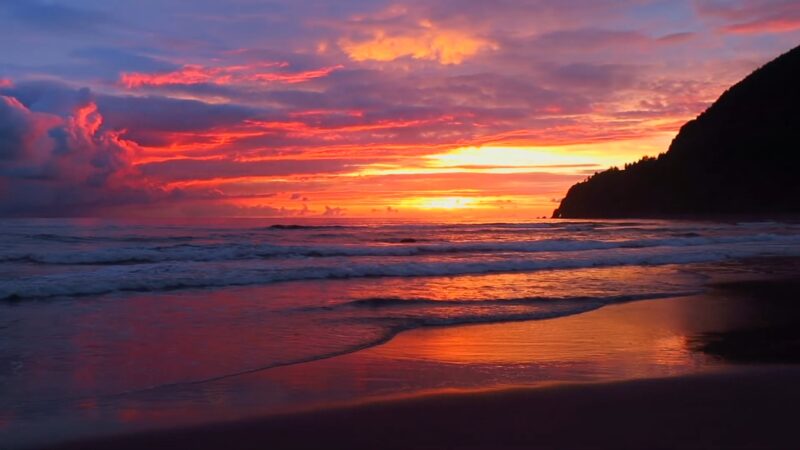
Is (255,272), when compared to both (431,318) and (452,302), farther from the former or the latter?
(431,318)

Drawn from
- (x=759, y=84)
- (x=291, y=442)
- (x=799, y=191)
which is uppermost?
(x=759, y=84)

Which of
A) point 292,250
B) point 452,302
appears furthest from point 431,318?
point 292,250

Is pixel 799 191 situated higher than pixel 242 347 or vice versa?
pixel 799 191

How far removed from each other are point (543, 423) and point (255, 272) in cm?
1240

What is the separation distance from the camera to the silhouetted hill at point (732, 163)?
65375 millimetres

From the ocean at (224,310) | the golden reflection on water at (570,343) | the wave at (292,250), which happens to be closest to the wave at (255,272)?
the ocean at (224,310)

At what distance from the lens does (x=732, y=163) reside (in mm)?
68062

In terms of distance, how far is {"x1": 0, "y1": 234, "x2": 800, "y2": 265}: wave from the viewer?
2139 cm

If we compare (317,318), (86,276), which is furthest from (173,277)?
(317,318)

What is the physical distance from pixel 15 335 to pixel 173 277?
6397mm

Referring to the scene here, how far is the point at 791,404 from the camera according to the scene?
5.41 meters

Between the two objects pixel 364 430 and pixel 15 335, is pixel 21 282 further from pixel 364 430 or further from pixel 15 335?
pixel 364 430

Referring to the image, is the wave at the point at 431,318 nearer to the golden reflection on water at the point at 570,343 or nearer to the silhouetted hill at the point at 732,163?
the golden reflection on water at the point at 570,343

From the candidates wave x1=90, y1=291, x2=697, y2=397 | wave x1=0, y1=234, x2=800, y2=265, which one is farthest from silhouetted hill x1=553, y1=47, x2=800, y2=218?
wave x1=90, y1=291, x2=697, y2=397
